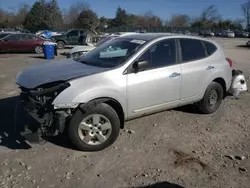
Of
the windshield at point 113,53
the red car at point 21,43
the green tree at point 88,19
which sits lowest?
the red car at point 21,43

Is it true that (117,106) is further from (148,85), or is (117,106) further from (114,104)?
(148,85)

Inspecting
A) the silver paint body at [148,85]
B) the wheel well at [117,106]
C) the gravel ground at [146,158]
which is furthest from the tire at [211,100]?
the wheel well at [117,106]

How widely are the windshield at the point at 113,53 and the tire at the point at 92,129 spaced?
0.81 metres

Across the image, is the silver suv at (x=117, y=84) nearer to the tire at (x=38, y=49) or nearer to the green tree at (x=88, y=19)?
the tire at (x=38, y=49)

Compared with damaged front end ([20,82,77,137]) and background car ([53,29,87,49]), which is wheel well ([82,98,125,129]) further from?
background car ([53,29,87,49])

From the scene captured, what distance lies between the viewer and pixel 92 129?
4.40 meters

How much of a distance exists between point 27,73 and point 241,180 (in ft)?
11.7

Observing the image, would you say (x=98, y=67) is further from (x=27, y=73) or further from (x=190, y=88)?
(x=190, y=88)

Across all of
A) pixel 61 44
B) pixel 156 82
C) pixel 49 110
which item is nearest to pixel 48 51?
pixel 61 44

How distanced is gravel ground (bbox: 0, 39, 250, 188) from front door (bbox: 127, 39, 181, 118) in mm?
529

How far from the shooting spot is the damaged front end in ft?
13.6

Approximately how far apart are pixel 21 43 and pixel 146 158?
18244 mm

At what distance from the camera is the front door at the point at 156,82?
15.7 feet

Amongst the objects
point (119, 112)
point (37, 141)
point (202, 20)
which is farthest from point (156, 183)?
point (202, 20)
